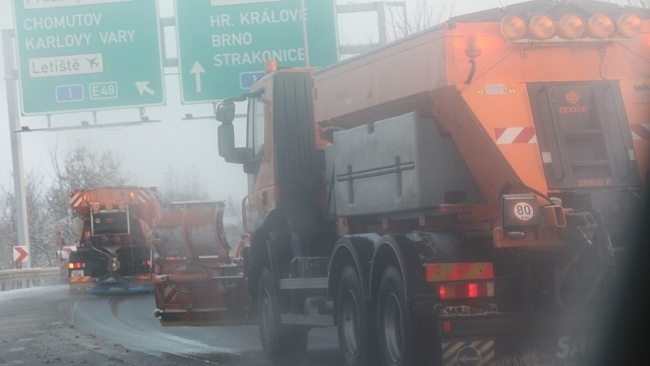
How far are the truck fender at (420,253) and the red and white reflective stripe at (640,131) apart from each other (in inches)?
54.8

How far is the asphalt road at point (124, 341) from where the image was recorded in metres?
10.8

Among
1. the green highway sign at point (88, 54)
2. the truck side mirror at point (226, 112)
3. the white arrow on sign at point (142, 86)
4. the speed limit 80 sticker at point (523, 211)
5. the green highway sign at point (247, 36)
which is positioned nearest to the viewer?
the speed limit 80 sticker at point (523, 211)

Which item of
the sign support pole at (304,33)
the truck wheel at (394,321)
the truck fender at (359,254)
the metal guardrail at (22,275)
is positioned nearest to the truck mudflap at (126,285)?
the metal guardrail at (22,275)

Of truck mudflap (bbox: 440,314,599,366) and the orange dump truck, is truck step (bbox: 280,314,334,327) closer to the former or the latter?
truck mudflap (bbox: 440,314,599,366)

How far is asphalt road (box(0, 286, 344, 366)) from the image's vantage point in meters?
10.8

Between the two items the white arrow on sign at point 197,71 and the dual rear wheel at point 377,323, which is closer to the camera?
the dual rear wheel at point 377,323

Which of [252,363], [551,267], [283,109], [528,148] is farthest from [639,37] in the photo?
[252,363]

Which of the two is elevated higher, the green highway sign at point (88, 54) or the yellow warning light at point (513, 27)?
the green highway sign at point (88, 54)

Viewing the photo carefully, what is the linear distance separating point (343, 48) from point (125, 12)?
4441 millimetres

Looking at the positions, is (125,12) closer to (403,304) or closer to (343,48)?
(343,48)

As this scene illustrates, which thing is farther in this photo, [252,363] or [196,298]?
[196,298]

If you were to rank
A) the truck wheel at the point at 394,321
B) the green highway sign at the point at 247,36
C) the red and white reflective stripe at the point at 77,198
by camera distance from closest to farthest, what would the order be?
the truck wheel at the point at 394,321 < the green highway sign at the point at 247,36 < the red and white reflective stripe at the point at 77,198

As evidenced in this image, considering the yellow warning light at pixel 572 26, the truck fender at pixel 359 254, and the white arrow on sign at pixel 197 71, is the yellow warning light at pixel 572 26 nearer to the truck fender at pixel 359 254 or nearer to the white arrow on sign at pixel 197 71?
the truck fender at pixel 359 254

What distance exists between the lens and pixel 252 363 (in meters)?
10.4
